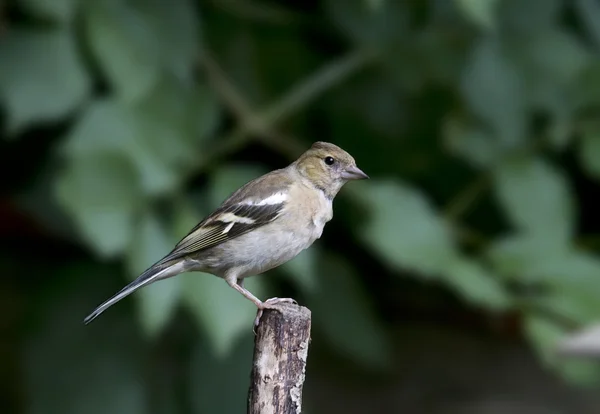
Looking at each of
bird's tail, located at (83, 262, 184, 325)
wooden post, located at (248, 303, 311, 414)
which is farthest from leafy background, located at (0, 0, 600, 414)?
wooden post, located at (248, 303, 311, 414)

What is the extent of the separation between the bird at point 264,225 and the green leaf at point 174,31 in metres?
1.09

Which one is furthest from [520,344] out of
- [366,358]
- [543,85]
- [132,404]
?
[132,404]

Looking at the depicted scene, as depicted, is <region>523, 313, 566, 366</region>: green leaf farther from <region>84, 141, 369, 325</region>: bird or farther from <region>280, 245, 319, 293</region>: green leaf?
<region>84, 141, 369, 325</region>: bird

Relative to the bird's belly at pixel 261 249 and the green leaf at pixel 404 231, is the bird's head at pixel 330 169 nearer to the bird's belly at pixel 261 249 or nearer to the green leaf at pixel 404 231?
the bird's belly at pixel 261 249

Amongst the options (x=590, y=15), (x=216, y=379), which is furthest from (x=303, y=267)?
(x=590, y=15)

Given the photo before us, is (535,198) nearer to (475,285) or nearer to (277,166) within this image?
(475,285)

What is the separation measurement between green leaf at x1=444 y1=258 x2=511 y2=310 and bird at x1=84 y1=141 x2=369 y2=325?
1.04 metres

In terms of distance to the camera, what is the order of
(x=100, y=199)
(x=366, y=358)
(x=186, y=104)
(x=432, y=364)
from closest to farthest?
(x=100, y=199)
(x=186, y=104)
(x=366, y=358)
(x=432, y=364)

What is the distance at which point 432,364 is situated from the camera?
210 inches

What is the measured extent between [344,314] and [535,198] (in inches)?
37.2

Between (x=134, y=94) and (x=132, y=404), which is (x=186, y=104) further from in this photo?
(x=132, y=404)

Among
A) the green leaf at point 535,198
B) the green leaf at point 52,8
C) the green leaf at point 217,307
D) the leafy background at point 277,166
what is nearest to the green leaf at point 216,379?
the leafy background at point 277,166

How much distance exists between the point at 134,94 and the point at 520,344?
256cm

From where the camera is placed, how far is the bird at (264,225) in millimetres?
2979
